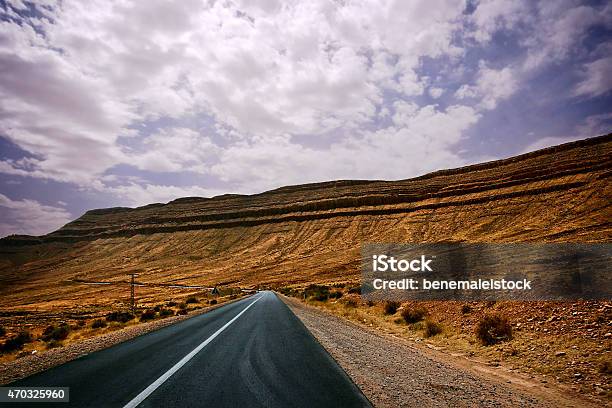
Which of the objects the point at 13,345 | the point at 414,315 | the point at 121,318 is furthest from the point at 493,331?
the point at 121,318

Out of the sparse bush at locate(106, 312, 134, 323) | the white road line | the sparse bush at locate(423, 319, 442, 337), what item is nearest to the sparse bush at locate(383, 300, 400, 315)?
the sparse bush at locate(423, 319, 442, 337)

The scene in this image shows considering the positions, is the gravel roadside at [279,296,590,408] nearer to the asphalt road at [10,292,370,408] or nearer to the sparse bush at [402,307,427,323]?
the asphalt road at [10,292,370,408]

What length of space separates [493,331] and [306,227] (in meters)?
93.0

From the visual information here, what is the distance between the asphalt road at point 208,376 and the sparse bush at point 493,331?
18.3 ft

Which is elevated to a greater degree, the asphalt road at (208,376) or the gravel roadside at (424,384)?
the asphalt road at (208,376)

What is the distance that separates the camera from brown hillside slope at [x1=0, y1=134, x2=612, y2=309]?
211ft

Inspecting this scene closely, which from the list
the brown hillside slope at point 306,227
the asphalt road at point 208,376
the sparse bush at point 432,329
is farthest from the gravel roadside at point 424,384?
the brown hillside slope at point 306,227

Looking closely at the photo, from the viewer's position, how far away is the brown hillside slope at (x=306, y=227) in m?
64.4

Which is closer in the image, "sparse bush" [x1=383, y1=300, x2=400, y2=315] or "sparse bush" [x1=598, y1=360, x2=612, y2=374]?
"sparse bush" [x1=598, y1=360, x2=612, y2=374]

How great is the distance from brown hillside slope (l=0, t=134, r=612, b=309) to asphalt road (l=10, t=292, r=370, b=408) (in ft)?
137

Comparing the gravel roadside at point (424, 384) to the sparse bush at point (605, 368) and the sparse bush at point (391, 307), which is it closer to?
the sparse bush at point (605, 368)

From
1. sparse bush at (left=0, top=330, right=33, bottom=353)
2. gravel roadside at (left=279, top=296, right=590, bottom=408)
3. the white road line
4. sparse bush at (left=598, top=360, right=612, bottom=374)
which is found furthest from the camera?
sparse bush at (left=0, top=330, right=33, bottom=353)

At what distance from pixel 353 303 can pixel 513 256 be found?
1071cm

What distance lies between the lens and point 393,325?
16.5 meters
